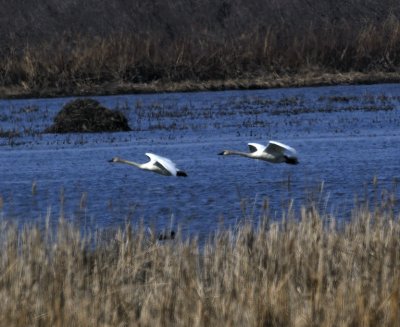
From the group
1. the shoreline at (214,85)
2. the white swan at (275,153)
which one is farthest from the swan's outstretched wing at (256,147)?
the shoreline at (214,85)

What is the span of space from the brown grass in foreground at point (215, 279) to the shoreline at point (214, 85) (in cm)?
3818

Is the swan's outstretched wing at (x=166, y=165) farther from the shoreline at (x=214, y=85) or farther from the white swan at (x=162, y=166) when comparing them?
the shoreline at (x=214, y=85)

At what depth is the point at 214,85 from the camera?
52594 mm

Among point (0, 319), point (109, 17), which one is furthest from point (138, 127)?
point (109, 17)

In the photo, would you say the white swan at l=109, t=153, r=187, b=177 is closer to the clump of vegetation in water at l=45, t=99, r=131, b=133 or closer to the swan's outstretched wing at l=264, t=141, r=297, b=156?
the swan's outstretched wing at l=264, t=141, r=297, b=156

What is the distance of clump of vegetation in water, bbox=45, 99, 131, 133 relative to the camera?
3497 centimetres

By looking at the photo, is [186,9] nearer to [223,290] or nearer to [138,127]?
[138,127]

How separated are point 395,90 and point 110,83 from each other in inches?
471

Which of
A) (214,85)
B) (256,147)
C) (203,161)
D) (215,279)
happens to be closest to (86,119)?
(203,161)

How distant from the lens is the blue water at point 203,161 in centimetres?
2003

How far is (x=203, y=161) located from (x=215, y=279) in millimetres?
16270

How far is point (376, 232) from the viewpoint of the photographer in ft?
41.0

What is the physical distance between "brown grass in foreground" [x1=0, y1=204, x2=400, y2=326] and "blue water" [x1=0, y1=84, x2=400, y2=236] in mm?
1319

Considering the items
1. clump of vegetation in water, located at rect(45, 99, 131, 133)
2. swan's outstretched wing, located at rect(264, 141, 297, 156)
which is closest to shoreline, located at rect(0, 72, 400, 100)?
clump of vegetation in water, located at rect(45, 99, 131, 133)
